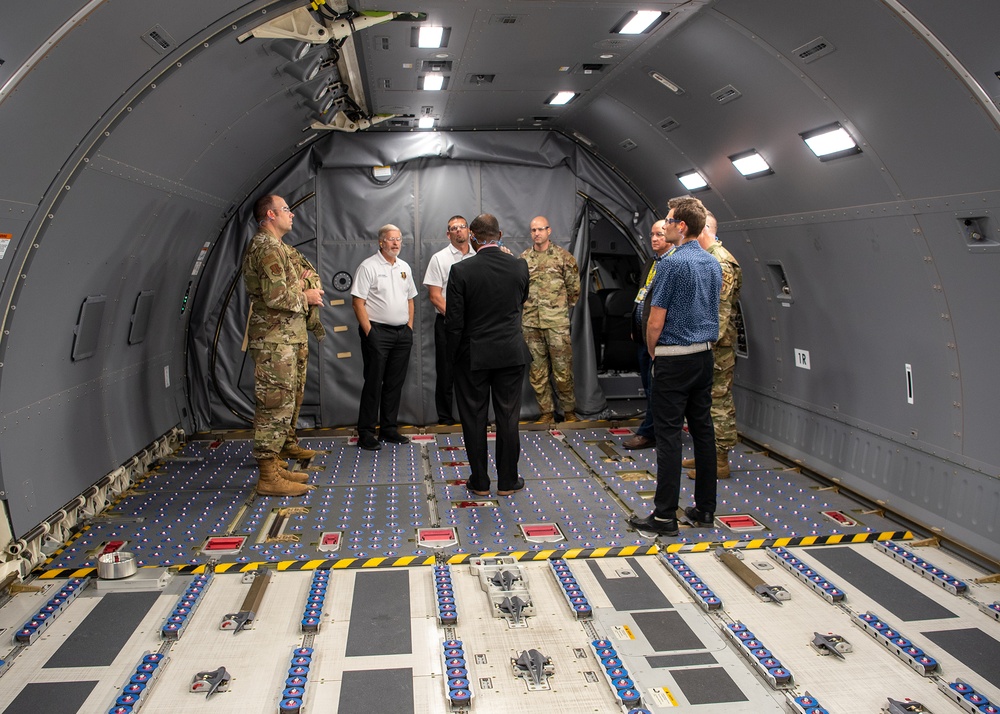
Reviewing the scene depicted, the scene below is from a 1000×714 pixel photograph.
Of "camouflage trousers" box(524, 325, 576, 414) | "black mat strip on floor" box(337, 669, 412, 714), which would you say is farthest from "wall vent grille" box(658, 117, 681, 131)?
"black mat strip on floor" box(337, 669, 412, 714)

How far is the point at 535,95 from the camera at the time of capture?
24.1 feet

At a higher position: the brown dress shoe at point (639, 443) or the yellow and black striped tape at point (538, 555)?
the brown dress shoe at point (639, 443)

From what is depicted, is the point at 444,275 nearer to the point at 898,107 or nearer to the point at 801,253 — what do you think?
the point at 801,253

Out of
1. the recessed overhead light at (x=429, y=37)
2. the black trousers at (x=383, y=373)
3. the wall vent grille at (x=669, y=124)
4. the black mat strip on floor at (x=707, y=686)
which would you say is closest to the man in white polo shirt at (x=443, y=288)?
the black trousers at (x=383, y=373)

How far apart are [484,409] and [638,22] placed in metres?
2.90

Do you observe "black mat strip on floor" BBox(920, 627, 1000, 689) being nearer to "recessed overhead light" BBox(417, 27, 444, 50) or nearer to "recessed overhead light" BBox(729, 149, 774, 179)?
"recessed overhead light" BBox(729, 149, 774, 179)

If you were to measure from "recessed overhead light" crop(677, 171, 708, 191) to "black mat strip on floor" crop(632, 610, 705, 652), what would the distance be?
4.27 m

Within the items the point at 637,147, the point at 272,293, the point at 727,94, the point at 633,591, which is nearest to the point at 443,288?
the point at 637,147

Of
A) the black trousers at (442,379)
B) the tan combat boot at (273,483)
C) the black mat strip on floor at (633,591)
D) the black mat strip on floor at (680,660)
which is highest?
the black trousers at (442,379)

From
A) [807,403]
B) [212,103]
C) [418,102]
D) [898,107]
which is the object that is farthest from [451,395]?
[898,107]

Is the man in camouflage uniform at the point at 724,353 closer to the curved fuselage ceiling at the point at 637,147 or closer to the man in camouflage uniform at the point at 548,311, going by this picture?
the curved fuselage ceiling at the point at 637,147

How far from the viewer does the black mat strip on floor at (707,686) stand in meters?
3.58

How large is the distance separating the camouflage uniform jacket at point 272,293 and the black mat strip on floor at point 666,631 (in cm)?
346

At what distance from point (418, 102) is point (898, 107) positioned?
13.8 feet
